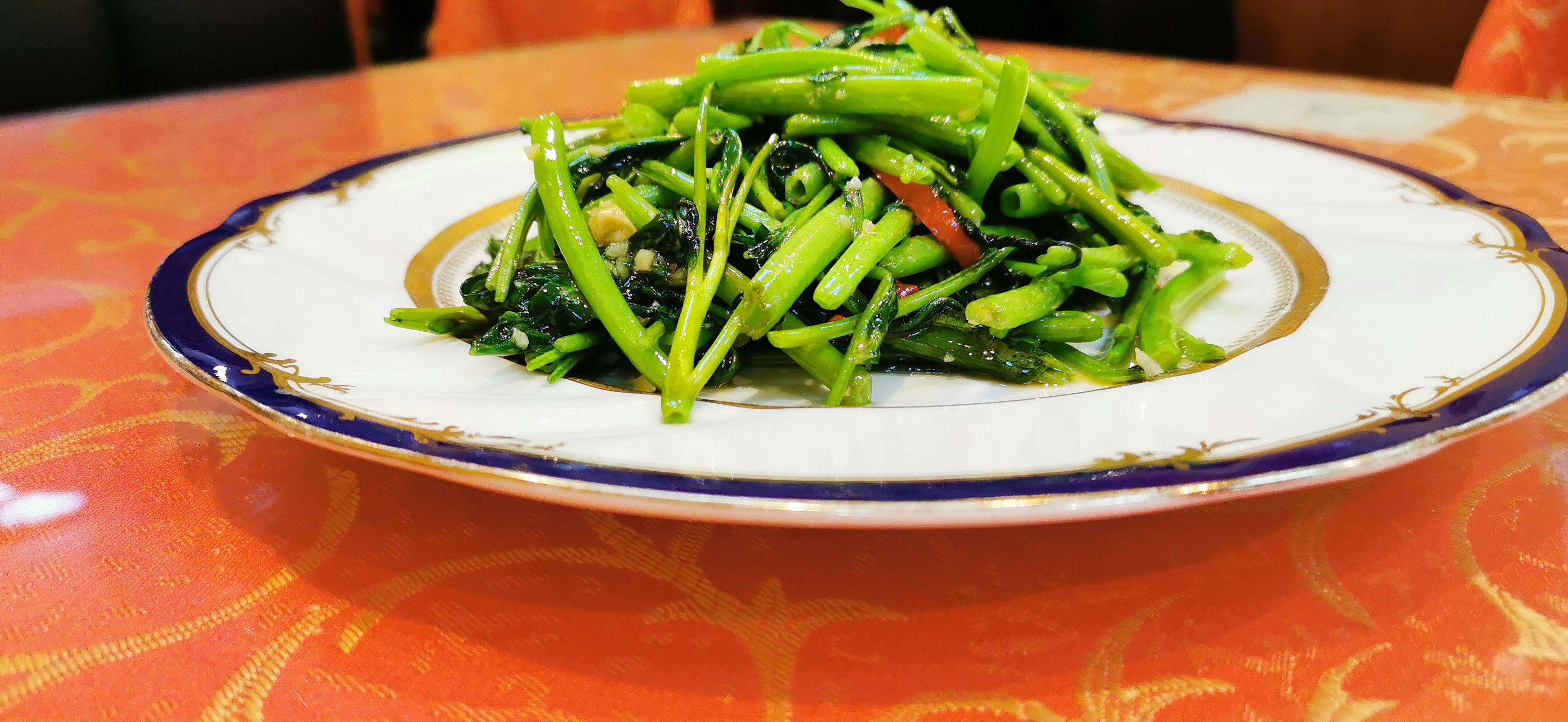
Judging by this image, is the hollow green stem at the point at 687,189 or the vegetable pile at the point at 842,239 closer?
the vegetable pile at the point at 842,239

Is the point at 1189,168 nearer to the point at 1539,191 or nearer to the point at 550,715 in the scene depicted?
the point at 1539,191

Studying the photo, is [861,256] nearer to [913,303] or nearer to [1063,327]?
[913,303]

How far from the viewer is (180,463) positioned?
126cm

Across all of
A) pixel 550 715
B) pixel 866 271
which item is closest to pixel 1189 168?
pixel 866 271

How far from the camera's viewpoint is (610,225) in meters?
1.53

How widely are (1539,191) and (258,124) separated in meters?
3.58

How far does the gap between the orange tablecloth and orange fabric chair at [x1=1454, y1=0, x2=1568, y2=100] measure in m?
2.73

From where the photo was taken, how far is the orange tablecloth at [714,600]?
0.84 meters

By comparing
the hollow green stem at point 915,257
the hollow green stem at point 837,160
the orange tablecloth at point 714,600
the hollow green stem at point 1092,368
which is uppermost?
the hollow green stem at point 837,160

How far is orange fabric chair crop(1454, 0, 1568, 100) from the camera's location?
318cm

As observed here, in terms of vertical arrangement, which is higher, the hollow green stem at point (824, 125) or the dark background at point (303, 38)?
the hollow green stem at point (824, 125)

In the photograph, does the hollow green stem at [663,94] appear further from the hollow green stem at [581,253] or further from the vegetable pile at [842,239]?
the hollow green stem at [581,253]

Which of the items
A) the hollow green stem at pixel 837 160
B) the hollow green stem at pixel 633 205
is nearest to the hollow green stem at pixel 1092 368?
the hollow green stem at pixel 837 160

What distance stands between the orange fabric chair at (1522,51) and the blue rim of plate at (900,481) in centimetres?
290
